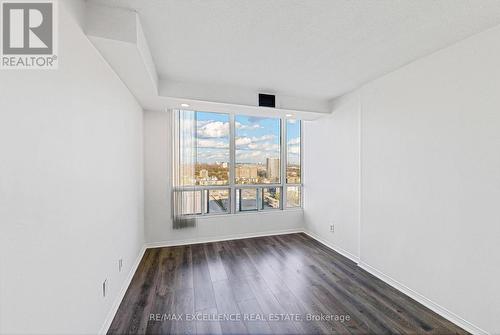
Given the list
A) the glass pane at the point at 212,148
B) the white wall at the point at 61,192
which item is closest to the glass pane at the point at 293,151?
the glass pane at the point at 212,148

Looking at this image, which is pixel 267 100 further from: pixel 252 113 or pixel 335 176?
pixel 335 176

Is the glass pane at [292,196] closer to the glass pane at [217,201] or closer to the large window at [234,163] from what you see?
the large window at [234,163]

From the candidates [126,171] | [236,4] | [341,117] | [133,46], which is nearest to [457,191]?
[341,117]

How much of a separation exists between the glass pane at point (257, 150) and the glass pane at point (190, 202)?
861mm

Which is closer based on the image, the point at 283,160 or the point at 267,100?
the point at 267,100

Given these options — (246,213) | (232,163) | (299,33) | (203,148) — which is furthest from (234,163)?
(299,33)

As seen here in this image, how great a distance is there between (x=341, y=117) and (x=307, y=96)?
2.16 ft

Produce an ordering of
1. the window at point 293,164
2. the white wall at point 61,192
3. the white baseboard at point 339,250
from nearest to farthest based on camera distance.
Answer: the white wall at point 61,192 < the white baseboard at point 339,250 < the window at point 293,164

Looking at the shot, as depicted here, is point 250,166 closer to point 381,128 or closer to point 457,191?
point 381,128

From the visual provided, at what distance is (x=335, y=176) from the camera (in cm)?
344

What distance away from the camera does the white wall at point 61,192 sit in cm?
83

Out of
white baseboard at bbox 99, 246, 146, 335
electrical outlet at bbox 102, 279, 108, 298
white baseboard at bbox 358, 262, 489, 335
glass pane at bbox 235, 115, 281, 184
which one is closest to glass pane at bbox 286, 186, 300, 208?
glass pane at bbox 235, 115, 281, 184

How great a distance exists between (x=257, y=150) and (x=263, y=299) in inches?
106

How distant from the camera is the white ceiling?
1.45 m
